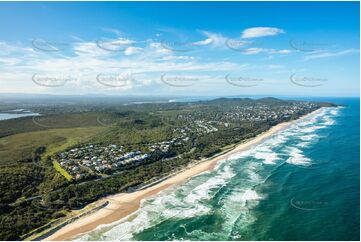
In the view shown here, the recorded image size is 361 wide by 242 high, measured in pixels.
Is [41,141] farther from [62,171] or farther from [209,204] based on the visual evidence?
[209,204]

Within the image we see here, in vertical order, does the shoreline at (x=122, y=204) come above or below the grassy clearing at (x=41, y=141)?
below

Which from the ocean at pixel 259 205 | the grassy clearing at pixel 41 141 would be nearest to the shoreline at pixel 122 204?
the ocean at pixel 259 205

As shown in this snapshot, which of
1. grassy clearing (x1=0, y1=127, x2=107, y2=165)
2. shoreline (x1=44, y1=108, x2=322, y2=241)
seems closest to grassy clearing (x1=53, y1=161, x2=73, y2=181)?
grassy clearing (x1=0, y1=127, x2=107, y2=165)

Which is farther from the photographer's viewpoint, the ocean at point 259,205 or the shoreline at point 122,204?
the shoreline at point 122,204

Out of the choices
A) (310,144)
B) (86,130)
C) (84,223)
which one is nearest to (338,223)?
(84,223)

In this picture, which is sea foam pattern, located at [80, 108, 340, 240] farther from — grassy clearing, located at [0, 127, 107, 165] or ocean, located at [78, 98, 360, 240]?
grassy clearing, located at [0, 127, 107, 165]

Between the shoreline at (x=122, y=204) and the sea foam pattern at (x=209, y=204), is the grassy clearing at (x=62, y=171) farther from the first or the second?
the sea foam pattern at (x=209, y=204)

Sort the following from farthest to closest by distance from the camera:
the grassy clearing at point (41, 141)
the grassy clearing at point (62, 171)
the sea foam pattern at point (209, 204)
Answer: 1. the grassy clearing at point (41, 141)
2. the grassy clearing at point (62, 171)
3. the sea foam pattern at point (209, 204)

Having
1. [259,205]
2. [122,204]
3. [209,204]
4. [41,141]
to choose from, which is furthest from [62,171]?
[259,205]
